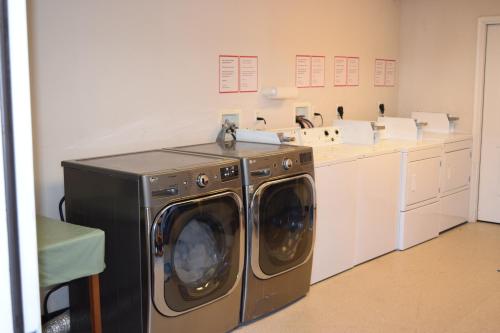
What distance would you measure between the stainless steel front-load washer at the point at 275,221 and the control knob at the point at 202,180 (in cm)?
32

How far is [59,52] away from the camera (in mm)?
3020

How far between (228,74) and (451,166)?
7.98 ft

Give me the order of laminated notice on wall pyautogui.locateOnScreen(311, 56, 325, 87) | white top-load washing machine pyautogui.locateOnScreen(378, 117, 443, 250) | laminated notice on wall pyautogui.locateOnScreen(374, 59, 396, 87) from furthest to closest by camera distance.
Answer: laminated notice on wall pyautogui.locateOnScreen(374, 59, 396, 87), laminated notice on wall pyautogui.locateOnScreen(311, 56, 325, 87), white top-load washing machine pyautogui.locateOnScreen(378, 117, 443, 250)

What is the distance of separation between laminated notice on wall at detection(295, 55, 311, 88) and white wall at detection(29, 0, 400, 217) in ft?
0.19

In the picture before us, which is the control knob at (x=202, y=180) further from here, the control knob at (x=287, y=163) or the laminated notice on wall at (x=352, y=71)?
the laminated notice on wall at (x=352, y=71)

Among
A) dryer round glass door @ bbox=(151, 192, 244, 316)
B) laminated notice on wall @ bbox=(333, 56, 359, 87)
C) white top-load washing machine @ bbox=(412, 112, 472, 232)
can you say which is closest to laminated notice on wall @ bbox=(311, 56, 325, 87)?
laminated notice on wall @ bbox=(333, 56, 359, 87)

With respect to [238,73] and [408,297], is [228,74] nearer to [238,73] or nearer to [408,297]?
[238,73]

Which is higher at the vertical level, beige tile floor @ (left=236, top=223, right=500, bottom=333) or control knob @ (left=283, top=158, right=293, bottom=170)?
control knob @ (left=283, top=158, right=293, bottom=170)

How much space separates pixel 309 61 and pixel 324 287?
6.55ft

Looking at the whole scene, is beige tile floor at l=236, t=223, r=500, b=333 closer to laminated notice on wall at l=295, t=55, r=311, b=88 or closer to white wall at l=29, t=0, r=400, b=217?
white wall at l=29, t=0, r=400, b=217

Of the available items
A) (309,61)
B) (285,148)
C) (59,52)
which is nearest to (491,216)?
(309,61)

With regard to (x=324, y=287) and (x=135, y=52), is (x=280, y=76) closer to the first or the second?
(x=135, y=52)

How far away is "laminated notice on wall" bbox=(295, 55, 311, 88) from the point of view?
4.65 m

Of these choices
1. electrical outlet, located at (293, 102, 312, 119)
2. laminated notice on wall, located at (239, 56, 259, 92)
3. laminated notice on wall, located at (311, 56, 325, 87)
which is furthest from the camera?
laminated notice on wall, located at (311, 56, 325, 87)
